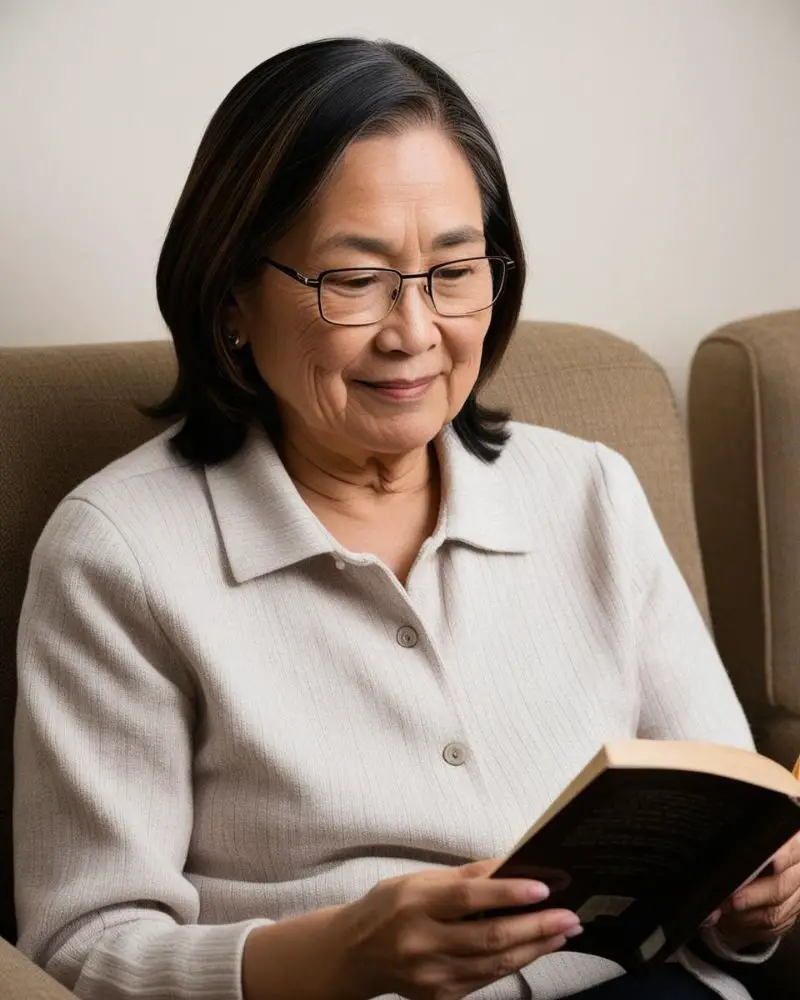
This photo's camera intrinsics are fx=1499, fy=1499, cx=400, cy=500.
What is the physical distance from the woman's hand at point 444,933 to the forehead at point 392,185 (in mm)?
580

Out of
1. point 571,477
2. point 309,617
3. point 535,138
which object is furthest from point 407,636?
point 535,138

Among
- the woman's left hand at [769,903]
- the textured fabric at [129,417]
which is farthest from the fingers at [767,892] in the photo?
the textured fabric at [129,417]

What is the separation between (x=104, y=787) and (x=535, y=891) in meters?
0.40

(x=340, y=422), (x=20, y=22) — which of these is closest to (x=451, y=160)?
(x=340, y=422)

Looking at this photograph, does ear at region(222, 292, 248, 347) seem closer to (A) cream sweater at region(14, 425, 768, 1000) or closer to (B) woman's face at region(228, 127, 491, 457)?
(B) woman's face at region(228, 127, 491, 457)

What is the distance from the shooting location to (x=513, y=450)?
5.26 ft

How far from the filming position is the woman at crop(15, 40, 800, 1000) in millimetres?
1272

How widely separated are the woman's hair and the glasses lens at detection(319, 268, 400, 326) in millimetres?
71

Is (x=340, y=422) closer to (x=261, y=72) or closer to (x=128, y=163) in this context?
(x=261, y=72)

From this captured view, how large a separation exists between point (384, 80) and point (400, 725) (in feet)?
1.92

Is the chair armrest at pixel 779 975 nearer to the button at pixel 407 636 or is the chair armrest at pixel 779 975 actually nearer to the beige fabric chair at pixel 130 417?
the beige fabric chair at pixel 130 417

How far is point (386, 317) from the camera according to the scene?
1359mm

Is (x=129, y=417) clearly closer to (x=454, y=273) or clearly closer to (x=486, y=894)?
(x=454, y=273)

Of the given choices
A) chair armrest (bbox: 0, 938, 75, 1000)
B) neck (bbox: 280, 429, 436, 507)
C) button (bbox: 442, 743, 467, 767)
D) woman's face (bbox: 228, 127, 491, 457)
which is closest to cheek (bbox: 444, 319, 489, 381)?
woman's face (bbox: 228, 127, 491, 457)
